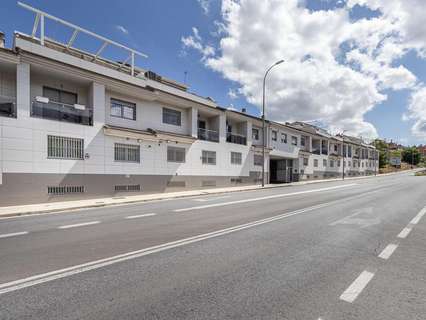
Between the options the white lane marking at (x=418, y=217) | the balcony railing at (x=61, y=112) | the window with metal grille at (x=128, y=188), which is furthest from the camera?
the window with metal grille at (x=128, y=188)

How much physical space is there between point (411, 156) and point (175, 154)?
10861 centimetres

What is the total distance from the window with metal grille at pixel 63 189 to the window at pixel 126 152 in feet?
10.1

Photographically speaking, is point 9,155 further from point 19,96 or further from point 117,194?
point 117,194

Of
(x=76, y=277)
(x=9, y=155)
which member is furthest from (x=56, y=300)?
(x=9, y=155)

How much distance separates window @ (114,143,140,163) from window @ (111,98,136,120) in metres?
2.48

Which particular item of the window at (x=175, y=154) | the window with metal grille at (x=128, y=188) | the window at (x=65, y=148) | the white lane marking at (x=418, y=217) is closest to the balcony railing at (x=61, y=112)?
the window at (x=65, y=148)

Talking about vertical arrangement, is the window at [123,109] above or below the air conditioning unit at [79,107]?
above

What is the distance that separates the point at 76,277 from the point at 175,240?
2.44m

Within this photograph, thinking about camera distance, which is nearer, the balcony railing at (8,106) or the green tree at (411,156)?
the balcony railing at (8,106)

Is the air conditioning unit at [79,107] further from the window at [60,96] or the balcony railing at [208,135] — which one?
the balcony railing at [208,135]

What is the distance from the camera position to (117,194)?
1645cm

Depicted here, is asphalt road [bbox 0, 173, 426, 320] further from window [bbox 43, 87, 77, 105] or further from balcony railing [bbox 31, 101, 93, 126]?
window [bbox 43, 87, 77, 105]

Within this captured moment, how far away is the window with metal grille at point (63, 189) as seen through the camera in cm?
1364

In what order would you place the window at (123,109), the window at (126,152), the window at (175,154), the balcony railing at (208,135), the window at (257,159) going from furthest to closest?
the window at (257,159)
the balcony railing at (208,135)
the window at (175,154)
the window at (123,109)
the window at (126,152)
